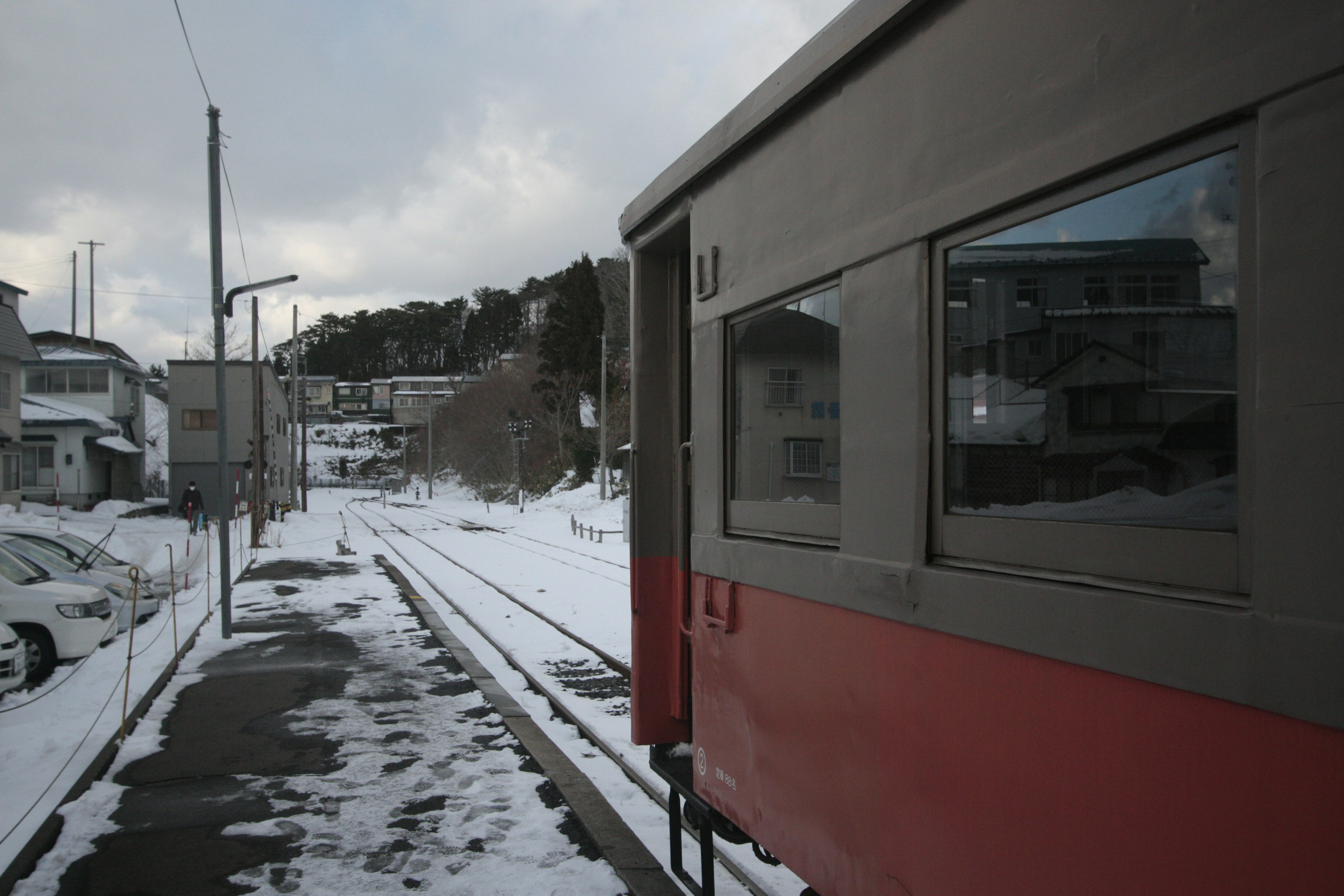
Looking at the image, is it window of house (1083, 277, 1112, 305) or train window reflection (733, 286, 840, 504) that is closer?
window of house (1083, 277, 1112, 305)

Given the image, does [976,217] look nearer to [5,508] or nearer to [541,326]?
[5,508]

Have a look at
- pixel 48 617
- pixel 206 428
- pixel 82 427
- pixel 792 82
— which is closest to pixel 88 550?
pixel 48 617

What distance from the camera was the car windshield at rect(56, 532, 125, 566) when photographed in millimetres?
14039

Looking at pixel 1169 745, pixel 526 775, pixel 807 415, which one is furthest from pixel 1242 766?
pixel 526 775

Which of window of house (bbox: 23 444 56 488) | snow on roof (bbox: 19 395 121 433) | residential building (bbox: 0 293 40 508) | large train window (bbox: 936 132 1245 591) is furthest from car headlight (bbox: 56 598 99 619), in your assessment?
window of house (bbox: 23 444 56 488)

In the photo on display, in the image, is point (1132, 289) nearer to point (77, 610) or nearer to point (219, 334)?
point (77, 610)

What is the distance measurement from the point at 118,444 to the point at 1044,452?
49.3 metres

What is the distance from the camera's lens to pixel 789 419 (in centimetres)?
306

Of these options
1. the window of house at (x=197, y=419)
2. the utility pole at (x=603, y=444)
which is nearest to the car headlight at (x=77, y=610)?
the utility pole at (x=603, y=444)

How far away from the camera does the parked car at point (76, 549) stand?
1306 cm

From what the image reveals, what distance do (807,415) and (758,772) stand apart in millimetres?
1132

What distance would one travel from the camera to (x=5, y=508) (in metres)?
26.6

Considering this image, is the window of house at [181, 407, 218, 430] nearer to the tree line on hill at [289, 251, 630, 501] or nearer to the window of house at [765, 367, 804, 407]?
the tree line on hill at [289, 251, 630, 501]

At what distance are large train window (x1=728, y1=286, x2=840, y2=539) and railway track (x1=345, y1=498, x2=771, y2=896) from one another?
7.37ft
